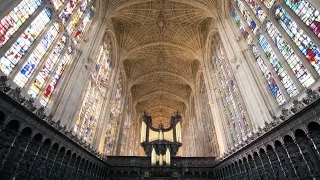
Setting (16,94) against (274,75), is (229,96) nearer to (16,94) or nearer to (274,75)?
(274,75)

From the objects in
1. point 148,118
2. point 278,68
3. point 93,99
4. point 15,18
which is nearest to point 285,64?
point 278,68

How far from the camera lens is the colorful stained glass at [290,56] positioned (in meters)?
9.24

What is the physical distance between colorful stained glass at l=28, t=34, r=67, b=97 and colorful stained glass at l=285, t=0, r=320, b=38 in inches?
564

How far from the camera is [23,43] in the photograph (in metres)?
9.55

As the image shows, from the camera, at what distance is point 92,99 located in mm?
18297

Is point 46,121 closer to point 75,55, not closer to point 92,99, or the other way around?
point 75,55

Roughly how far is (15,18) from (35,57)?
7.18ft

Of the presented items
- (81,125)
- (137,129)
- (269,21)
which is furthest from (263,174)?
(137,129)

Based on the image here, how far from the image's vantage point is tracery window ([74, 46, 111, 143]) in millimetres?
16116

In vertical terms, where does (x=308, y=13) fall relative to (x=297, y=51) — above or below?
above

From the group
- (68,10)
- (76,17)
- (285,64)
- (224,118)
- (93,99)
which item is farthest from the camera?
(224,118)

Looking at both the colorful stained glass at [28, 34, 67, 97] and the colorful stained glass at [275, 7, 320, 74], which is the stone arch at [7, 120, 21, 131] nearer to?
the colorful stained glass at [28, 34, 67, 97]

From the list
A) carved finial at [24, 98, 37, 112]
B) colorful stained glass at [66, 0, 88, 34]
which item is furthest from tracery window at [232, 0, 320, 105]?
colorful stained glass at [66, 0, 88, 34]

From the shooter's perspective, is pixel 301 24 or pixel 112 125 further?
pixel 112 125
